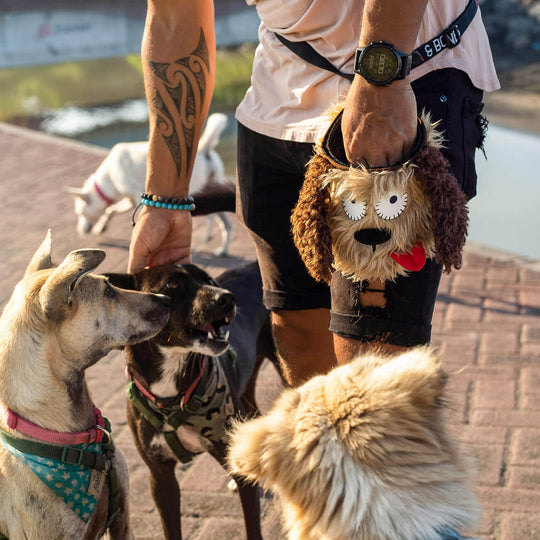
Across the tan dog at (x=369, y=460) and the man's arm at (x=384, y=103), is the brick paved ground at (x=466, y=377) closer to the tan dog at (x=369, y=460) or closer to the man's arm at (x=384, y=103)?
the tan dog at (x=369, y=460)

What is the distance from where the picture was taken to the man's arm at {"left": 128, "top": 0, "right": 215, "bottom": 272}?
8.72 feet

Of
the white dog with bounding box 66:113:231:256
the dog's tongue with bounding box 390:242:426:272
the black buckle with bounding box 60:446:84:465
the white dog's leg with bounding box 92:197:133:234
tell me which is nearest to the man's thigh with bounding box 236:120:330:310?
the dog's tongue with bounding box 390:242:426:272

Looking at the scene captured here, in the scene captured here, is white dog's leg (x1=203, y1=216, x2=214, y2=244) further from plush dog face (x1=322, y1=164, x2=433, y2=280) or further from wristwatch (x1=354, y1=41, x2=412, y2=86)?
wristwatch (x1=354, y1=41, x2=412, y2=86)

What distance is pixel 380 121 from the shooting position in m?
1.79

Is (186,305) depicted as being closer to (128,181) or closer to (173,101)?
(173,101)

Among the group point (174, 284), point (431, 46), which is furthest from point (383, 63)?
point (174, 284)

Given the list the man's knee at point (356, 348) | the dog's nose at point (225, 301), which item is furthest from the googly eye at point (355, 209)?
the dog's nose at point (225, 301)

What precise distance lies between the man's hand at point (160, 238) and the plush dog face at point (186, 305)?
0.04 m

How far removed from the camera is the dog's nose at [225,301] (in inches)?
113

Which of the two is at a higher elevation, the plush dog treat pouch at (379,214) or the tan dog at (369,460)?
the plush dog treat pouch at (379,214)

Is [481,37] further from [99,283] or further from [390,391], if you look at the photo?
[99,283]

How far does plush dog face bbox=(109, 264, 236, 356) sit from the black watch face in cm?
132

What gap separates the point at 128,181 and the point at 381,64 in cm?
508

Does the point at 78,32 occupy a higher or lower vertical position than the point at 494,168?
lower
